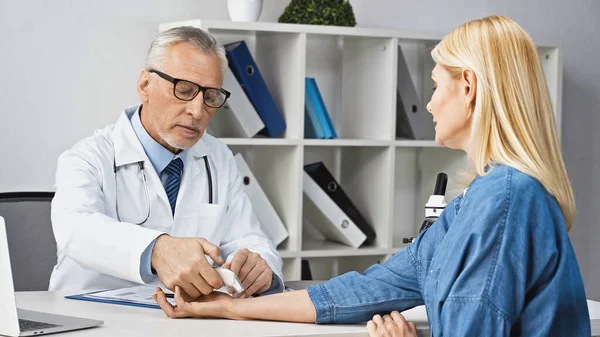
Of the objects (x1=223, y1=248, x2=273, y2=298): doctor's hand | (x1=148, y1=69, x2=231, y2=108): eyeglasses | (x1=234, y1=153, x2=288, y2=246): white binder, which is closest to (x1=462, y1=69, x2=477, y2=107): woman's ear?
(x1=223, y1=248, x2=273, y2=298): doctor's hand

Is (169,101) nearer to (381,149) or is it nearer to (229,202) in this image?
(229,202)

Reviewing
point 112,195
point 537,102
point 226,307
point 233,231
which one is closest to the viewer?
point 537,102

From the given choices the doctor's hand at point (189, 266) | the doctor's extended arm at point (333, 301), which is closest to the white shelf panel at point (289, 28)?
the doctor's hand at point (189, 266)

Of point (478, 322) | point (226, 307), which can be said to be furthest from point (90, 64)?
point (478, 322)

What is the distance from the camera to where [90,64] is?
3072 millimetres

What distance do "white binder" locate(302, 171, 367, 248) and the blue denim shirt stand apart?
5.72ft

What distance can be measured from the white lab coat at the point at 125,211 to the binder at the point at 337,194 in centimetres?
66

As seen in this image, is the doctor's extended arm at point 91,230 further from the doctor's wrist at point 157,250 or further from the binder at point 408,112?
the binder at point 408,112

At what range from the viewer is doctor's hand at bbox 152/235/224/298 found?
1684mm

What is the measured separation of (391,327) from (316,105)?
1703mm

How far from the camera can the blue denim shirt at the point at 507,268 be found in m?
1.33

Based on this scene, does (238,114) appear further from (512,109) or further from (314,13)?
(512,109)

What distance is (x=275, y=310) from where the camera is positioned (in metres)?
1.62

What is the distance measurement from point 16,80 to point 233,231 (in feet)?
3.51
